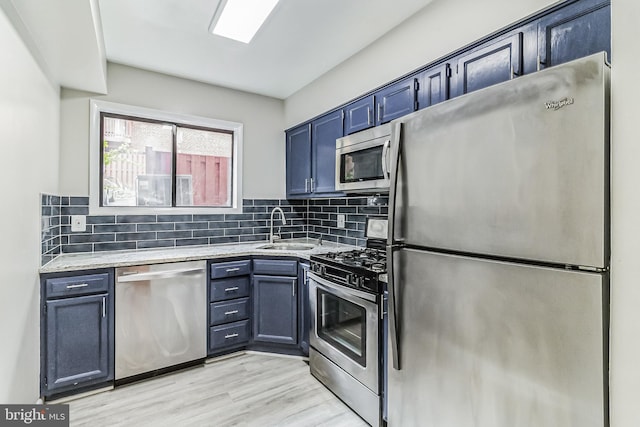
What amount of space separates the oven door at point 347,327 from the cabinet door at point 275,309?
0.29 m

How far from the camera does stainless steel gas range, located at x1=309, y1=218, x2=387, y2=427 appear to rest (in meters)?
1.81

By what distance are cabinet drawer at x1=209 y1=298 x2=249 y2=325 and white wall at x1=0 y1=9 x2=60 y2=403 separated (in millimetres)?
1112

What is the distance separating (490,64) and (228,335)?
2720 mm

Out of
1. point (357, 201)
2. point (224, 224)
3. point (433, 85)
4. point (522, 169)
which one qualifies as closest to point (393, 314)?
point (522, 169)

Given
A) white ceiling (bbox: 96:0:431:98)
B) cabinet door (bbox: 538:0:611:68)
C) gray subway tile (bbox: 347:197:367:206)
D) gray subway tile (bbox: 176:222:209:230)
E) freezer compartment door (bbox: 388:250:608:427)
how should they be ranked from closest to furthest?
freezer compartment door (bbox: 388:250:608:427) → cabinet door (bbox: 538:0:611:68) → white ceiling (bbox: 96:0:431:98) → gray subway tile (bbox: 347:197:367:206) → gray subway tile (bbox: 176:222:209:230)

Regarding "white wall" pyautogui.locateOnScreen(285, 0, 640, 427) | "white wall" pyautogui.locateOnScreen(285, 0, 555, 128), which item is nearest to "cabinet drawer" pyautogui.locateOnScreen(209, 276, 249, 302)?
"white wall" pyautogui.locateOnScreen(285, 0, 555, 128)

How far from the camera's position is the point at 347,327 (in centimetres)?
210

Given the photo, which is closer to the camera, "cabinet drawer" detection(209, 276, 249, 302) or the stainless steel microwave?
the stainless steel microwave

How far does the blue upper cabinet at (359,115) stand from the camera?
239cm

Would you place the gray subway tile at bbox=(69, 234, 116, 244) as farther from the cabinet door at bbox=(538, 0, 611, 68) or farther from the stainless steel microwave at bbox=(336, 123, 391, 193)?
the cabinet door at bbox=(538, 0, 611, 68)

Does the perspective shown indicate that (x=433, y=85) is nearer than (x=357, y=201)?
Yes

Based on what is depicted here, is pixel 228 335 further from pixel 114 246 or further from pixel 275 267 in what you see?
pixel 114 246

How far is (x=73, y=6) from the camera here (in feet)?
A: 4.83

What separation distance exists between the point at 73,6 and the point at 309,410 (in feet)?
8.51
